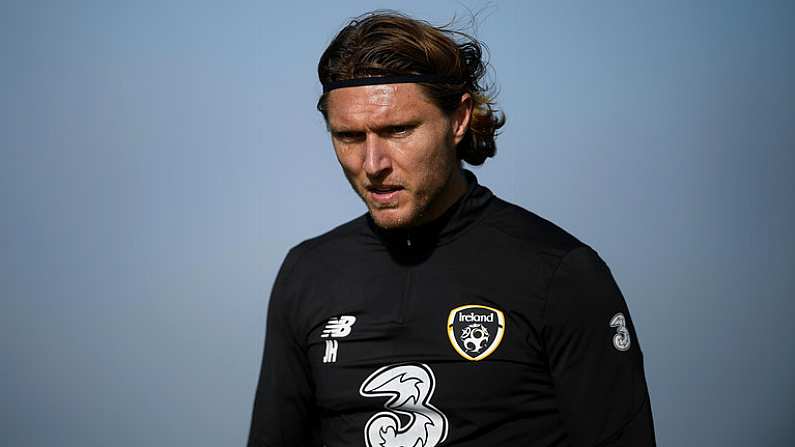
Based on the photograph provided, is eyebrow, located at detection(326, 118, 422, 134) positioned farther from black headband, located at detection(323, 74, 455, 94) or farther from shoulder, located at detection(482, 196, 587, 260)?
shoulder, located at detection(482, 196, 587, 260)

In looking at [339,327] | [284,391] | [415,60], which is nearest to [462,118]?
[415,60]

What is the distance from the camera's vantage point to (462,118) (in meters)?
1.76

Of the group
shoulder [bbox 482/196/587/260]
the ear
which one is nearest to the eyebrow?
the ear

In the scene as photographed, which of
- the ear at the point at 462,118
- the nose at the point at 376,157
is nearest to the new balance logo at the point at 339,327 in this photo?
the nose at the point at 376,157

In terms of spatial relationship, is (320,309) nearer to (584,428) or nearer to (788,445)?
(584,428)

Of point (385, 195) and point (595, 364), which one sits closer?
point (595, 364)

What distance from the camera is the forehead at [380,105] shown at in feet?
5.23

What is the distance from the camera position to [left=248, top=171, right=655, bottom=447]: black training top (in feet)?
4.92

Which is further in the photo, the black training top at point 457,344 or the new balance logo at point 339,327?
the new balance logo at point 339,327

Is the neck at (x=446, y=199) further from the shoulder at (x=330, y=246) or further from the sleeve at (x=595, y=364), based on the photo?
the sleeve at (x=595, y=364)

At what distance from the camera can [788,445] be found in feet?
11.1

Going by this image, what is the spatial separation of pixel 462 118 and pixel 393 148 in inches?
8.7

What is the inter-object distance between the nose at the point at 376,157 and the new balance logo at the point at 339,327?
27 centimetres

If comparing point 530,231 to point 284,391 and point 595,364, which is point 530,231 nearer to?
point 595,364
